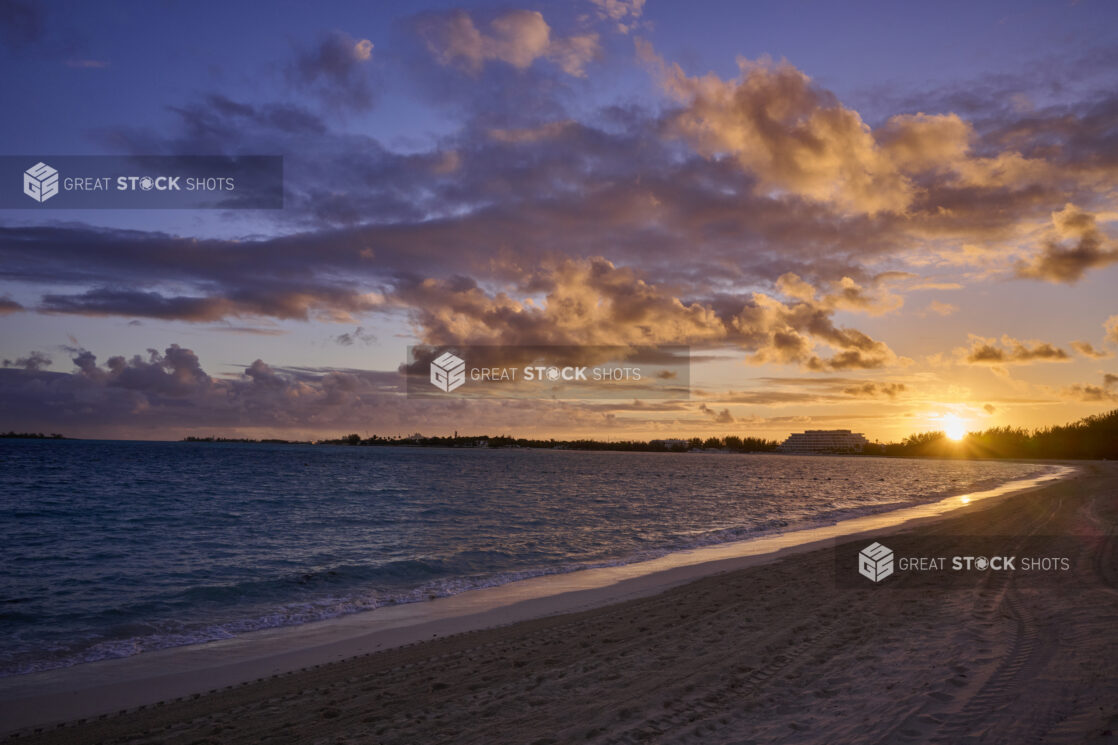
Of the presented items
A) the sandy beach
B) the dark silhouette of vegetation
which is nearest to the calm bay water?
the sandy beach

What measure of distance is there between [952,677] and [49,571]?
23206mm

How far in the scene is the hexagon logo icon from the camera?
15.2 meters

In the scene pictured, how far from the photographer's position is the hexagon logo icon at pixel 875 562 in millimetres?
15214

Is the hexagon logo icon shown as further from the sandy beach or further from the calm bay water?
the calm bay water

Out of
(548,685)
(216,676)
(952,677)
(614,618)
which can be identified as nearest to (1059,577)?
(952,677)

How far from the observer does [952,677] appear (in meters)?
7.59

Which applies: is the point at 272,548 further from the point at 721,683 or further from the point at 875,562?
the point at 875,562

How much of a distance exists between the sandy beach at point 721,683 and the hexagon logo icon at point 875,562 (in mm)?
A: 2782

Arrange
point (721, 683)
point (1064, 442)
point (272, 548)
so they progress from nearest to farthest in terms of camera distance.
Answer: point (721, 683) → point (272, 548) → point (1064, 442)

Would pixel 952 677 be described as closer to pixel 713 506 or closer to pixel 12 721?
pixel 12 721

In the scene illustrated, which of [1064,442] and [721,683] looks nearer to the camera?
[721,683]

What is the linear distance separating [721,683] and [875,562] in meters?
11.7

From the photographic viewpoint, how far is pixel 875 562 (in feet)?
56.3

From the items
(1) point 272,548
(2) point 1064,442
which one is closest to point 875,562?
(1) point 272,548
